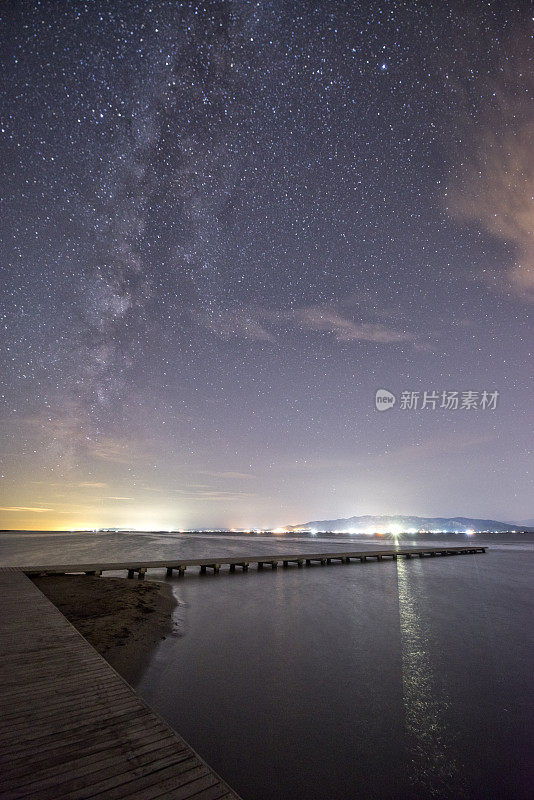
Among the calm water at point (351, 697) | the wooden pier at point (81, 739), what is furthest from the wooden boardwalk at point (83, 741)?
the calm water at point (351, 697)

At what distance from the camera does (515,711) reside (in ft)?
28.7

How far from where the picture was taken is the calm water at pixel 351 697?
652cm

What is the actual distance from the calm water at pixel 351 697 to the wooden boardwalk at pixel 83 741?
2645 mm

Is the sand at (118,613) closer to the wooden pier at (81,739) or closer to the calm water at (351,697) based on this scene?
the calm water at (351,697)

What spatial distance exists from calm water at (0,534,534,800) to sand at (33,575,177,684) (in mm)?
668

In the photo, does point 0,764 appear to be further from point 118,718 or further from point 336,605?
point 336,605

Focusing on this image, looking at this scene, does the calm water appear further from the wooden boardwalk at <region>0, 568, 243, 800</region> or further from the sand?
the wooden boardwalk at <region>0, 568, 243, 800</region>

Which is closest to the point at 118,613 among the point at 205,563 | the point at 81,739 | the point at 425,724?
the point at 425,724

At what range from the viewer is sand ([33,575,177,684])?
35.6 ft

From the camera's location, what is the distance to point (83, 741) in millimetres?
4441

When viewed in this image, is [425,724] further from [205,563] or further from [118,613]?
[205,563]

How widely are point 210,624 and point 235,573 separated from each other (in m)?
15.1

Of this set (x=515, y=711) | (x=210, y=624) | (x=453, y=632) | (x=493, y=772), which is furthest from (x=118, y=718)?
(x=453, y=632)

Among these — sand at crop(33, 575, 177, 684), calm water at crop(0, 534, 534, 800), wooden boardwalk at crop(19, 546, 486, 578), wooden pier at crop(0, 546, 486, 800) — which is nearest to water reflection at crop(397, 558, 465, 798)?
calm water at crop(0, 534, 534, 800)
